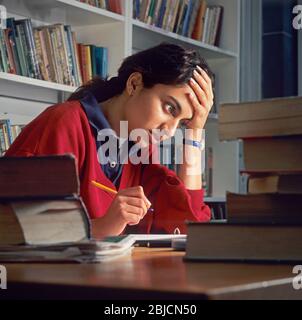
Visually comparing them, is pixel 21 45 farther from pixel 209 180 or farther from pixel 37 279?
pixel 37 279

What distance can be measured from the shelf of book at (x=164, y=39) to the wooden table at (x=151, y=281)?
234 centimetres

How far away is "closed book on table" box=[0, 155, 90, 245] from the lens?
791 mm

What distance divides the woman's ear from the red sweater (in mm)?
185

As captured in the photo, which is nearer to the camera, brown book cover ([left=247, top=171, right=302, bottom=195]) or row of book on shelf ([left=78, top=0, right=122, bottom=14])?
brown book cover ([left=247, top=171, right=302, bottom=195])

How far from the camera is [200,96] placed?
2021mm

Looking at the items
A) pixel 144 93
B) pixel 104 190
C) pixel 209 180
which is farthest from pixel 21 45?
pixel 209 180

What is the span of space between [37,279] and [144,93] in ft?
4.25

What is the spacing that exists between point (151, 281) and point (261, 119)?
32 cm

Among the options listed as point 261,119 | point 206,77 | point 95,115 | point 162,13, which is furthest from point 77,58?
point 261,119

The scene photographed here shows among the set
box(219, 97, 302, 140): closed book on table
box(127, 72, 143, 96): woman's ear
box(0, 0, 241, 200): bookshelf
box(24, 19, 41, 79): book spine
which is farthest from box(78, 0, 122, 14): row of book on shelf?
box(219, 97, 302, 140): closed book on table

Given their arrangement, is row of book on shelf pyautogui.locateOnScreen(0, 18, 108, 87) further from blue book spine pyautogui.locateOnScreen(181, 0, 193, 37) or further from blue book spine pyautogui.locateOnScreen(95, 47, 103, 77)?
blue book spine pyautogui.locateOnScreen(181, 0, 193, 37)

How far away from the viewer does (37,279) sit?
26.5 inches

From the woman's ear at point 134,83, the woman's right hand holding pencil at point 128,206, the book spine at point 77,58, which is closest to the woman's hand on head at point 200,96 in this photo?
the woman's ear at point 134,83

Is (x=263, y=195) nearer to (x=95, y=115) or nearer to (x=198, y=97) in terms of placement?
(x=95, y=115)
